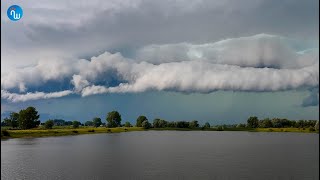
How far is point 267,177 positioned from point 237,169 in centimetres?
818

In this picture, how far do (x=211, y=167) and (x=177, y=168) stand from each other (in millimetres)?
6994

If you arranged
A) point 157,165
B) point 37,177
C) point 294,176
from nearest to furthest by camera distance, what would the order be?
point 37,177 < point 294,176 < point 157,165

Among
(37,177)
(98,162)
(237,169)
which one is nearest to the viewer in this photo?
(37,177)

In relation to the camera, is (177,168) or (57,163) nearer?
(177,168)

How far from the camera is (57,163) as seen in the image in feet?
255

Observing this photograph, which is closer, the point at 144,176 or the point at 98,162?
the point at 144,176

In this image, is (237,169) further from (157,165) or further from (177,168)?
(157,165)

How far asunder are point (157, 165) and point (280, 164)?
1088 inches

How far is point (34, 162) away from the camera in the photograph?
78.9m

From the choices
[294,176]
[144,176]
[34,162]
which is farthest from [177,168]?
[34,162]

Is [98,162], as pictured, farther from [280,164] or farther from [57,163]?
[280,164]

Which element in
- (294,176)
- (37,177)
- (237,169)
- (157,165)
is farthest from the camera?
(157,165)

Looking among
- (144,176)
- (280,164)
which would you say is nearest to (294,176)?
(280,164)

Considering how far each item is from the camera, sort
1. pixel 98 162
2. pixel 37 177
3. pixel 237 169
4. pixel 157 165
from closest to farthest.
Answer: pixel 37 177 → pixel 237 169 → pixel 157 165 → pixel 98 162
